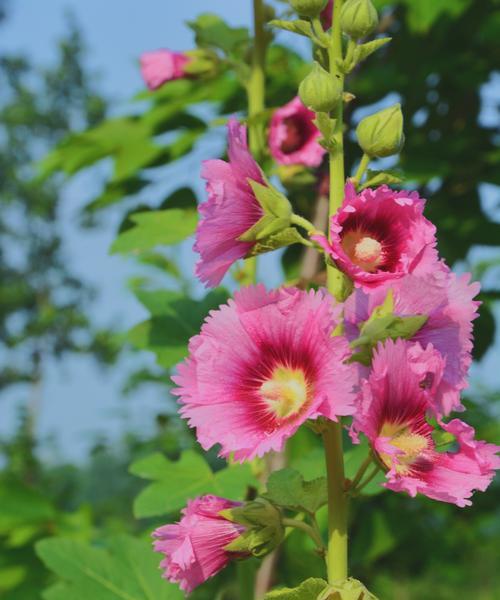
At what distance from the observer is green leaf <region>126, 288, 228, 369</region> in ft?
6.12

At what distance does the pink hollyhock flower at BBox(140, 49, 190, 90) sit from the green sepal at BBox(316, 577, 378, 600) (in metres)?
1.37

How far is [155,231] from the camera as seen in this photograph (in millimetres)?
1928

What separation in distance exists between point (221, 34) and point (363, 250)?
3.57 feet

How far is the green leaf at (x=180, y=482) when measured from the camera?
1.68 meters

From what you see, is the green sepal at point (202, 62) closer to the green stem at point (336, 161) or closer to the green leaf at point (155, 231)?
the green leaf at point (155, 231)

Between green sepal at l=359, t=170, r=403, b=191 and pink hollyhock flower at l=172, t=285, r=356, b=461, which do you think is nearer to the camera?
pink hollyhock flower at l=172, t=285, r=356, b=461

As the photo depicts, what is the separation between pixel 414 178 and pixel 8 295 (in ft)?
64.2

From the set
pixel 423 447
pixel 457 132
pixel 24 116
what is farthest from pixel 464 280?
pixel 24 116

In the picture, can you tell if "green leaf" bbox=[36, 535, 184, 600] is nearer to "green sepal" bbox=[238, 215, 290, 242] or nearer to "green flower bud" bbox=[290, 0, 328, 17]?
"green sepal" bbox=[238, 215, 290, 242]

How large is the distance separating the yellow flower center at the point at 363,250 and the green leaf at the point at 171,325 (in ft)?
2.40

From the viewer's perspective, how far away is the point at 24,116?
22422 millimetres

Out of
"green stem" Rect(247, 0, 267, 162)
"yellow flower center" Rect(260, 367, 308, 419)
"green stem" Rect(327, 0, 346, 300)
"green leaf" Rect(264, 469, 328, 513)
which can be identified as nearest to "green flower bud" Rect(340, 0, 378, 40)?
"green stem" Rect(327, 0, 346, 300)

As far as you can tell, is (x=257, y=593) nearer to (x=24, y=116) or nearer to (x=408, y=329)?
(x=408, y=329)

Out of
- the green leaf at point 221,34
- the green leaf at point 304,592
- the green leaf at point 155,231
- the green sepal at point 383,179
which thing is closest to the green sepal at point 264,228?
the green sepal at point 383,179
